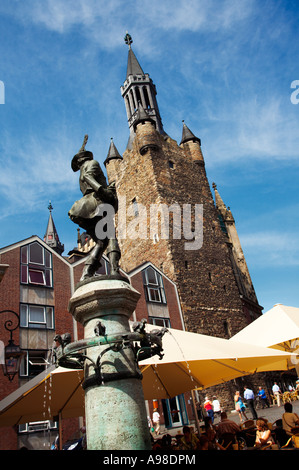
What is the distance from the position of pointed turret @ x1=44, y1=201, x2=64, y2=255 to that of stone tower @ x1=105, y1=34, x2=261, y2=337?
2339 centimetres

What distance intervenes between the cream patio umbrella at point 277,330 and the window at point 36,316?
33.6 ft

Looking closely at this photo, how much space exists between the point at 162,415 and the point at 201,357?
44.1 feet

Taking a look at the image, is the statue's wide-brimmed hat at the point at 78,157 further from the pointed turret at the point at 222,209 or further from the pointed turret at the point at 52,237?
the pointed turret at the point at 52,237

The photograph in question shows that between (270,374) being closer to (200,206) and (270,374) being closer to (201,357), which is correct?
(200,206)

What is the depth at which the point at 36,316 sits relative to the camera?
57.2 feet

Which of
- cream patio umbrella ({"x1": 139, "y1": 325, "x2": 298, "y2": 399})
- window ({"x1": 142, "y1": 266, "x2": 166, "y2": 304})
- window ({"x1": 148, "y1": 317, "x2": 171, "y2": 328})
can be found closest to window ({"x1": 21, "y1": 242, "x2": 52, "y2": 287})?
window ({"x1": 142, "y1": 266, "x2": 166, "y2": 304})

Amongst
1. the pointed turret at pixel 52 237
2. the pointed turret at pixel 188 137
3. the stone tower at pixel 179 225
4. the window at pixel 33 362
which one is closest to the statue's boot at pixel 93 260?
the window at pixel 33 362

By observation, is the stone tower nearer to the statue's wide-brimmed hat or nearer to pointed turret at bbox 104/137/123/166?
pointed turret at bbox 104/137/123/166

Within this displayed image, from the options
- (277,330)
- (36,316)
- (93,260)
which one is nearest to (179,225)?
(36,316)

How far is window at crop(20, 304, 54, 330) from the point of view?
55.7ft

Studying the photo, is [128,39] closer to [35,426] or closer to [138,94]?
[138,94]

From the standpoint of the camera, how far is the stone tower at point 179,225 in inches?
941

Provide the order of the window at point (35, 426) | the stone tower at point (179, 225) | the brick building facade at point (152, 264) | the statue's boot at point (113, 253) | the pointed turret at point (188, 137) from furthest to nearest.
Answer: the pointed turret at point (188, 137), the stone tower at point (179, 225), the brick building facade at point (152, 264), the window at point (35, 426), the statue's boot at point (113, 253)

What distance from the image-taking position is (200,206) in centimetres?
2814
